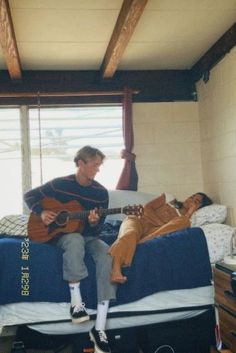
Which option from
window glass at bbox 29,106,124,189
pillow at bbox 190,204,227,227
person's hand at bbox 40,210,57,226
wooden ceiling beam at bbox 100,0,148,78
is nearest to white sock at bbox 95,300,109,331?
person's hand at bbox 40,210,57,226

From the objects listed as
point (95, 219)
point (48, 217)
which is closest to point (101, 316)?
point (95, 219)

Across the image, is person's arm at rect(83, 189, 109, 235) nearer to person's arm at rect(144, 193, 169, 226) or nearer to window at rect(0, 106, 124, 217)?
person's arm at rect(144, 193, 169, 226)

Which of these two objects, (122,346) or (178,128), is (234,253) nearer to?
(122,346)

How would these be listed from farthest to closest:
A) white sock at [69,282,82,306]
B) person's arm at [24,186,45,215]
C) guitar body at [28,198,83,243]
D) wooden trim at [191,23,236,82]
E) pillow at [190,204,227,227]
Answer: pillow at [190,204,227,227]
wooden trim at [191,23,236,82]
person's arm at [24,186,45,215]
guitar body at [28,198,83,243]
white sock at [69,282,82,306]

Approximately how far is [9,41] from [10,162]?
4.41 feet

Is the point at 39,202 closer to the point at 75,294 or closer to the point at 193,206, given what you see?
the point at 75,294

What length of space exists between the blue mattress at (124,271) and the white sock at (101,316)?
3.0 inches

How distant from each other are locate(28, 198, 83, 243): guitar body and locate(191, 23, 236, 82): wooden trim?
6.00 feet

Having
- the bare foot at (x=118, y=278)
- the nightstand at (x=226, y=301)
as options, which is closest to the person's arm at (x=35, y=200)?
the bare foot at (x=118, y=278)

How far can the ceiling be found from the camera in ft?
8.53

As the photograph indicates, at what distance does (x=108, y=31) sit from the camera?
2986 mm

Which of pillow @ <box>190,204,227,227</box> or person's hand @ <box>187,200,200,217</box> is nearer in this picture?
pillow @ <box>190,204,227,227</box>

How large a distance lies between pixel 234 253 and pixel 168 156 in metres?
1.58

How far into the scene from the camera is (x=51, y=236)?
253 centimetres
